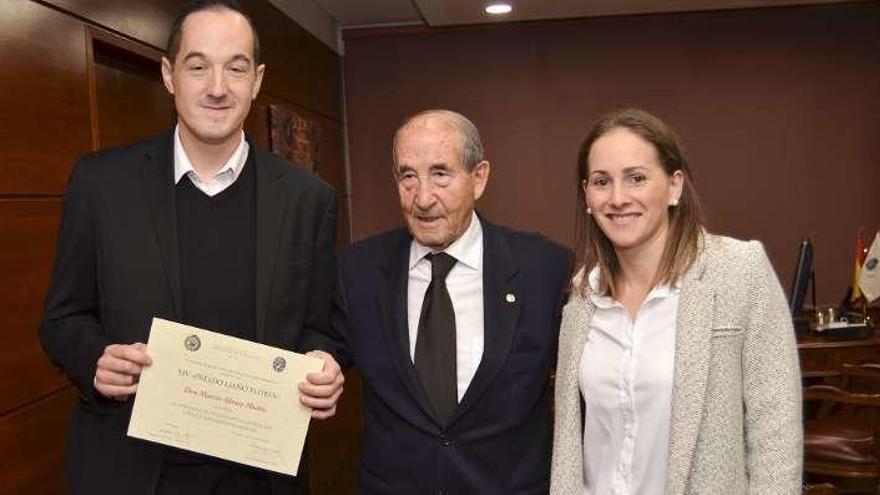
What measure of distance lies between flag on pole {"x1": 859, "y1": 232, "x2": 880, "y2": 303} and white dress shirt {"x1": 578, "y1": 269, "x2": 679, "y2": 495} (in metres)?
3.11

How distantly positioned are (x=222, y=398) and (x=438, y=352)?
1.72ft

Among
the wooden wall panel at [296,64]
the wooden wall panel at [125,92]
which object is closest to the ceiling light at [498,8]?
the wooden wall panel at [296,64]

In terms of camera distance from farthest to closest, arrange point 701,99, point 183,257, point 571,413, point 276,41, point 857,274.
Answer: point 701,99 < point 276,41 < point 857,274 < point 571,413 < point 183,257

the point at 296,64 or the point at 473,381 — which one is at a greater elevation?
the point at 296,64

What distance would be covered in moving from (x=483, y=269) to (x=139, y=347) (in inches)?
31.6

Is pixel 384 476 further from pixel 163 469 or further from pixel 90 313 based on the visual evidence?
pixel 90 313

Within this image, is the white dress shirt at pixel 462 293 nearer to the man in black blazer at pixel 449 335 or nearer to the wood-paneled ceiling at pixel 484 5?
the man in black blazer at pixel 449 335

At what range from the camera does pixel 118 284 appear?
1530 millimetres

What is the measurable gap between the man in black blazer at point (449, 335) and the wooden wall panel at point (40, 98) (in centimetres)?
109

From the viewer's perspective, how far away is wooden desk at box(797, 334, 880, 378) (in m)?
4.01

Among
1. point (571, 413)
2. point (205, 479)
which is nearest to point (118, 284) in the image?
point (205, 479)

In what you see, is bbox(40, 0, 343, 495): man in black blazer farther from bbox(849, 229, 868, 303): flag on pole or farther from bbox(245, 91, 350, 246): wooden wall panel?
bbox(849, 229, 868, 303): flag on pole

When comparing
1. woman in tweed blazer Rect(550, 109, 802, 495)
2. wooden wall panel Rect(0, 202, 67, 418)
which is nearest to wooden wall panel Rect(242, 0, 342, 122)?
wooden wall panel Rect(0, 202, 67, 418)

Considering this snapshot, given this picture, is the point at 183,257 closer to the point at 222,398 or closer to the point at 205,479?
the point at 222,398
